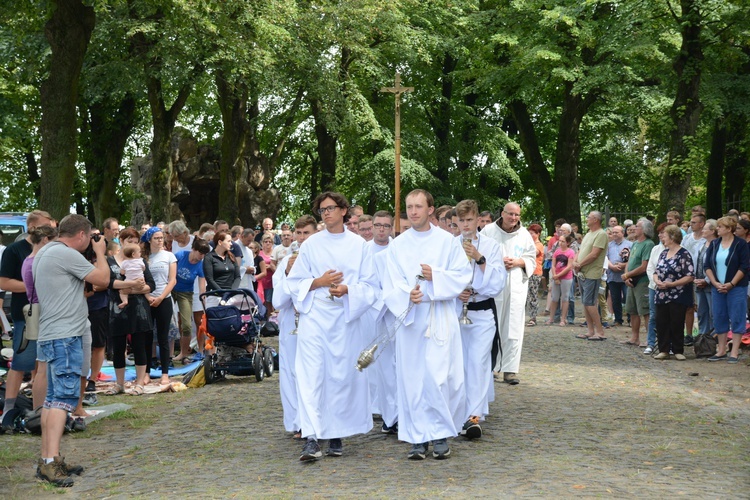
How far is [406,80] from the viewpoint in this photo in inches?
1511

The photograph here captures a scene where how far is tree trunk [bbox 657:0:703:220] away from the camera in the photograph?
2088 centimetres

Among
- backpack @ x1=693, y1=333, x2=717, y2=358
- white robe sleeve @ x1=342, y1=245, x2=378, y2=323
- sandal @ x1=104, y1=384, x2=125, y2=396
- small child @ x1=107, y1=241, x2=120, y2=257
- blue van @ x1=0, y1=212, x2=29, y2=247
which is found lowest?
sandal @ x1=104, y1=384, x2=125, y2=396

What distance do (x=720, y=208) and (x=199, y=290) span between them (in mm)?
18580

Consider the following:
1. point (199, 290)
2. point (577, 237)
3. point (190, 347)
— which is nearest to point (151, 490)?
point (199, 290)

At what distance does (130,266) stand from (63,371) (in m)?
4.08

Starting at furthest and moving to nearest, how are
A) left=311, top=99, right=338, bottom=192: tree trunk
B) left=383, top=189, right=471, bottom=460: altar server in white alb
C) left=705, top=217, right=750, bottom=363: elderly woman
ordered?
1. left=311, top=99, right=338, bottom=192: tree trunk
2. left=705, top=217, right=750, bottom=363: elderly woman
3. left=383, top=189, right=471, bottom=460: altar server in white alb

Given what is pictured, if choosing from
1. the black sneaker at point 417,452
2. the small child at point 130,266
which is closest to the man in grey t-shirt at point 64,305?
the black sneaker at point 417,452

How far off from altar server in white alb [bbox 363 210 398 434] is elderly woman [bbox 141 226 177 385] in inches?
145

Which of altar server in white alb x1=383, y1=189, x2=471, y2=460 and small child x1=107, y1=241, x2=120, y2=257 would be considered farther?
small child x1=107, y1=241, x2=120, y2=257

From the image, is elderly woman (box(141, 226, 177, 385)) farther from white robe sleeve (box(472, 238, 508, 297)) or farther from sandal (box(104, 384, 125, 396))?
white robe sleeve (box(472, 238, 508, 297))

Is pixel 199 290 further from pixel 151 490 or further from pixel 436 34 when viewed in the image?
pixel 436 34

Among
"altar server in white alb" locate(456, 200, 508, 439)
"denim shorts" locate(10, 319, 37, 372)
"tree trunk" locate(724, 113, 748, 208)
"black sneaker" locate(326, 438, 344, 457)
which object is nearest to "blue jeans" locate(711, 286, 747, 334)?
"altar server in white alb" locate(456, 200, 508, 439)

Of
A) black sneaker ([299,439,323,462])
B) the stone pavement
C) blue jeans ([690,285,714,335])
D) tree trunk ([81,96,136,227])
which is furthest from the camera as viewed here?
tree trunk ([81,96,136,227])

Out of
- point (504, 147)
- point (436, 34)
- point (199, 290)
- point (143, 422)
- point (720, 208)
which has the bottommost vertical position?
point (143, 422)
